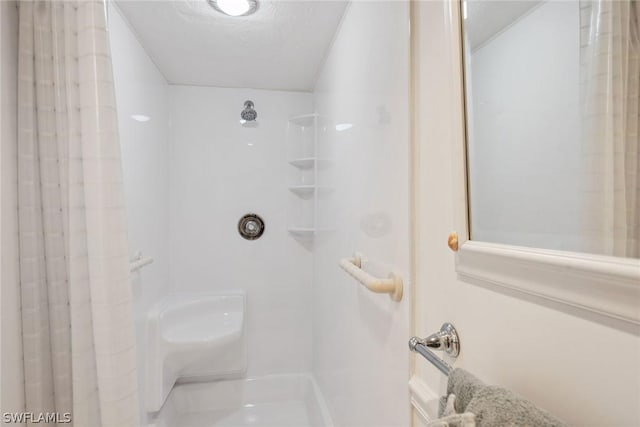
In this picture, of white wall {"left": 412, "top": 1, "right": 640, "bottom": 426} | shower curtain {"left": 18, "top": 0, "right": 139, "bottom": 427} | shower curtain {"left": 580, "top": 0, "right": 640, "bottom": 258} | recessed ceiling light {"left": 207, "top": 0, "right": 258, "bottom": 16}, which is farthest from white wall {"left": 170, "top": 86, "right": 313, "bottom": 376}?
Result: shower curtain {"left": 580, "top": 0, "right": 640, "bottom": 258}

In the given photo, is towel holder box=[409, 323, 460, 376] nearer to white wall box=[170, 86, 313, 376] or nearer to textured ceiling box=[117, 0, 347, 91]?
textured ceiling box=[117, 0, 347, 91]

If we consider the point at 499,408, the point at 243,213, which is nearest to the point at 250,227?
the point at 243,213

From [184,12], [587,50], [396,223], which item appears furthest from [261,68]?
[587,50]

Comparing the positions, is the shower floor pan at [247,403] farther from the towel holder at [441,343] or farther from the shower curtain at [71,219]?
the towel holder at [441,343]

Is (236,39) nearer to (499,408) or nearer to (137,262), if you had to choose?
(137,262)

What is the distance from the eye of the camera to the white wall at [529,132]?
43 centimetres

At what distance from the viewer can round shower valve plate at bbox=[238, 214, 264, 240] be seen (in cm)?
246

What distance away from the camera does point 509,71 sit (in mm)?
539

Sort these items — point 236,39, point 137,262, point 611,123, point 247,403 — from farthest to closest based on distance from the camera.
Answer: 1. point 247,403
2. point 236,39
3. point 137,262
4. point 611,123

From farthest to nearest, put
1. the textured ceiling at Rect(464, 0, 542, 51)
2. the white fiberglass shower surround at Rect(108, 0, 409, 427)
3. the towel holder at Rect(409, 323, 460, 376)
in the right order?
the white fiberglass shower surround at Rect(108, 0, 409, 427) < the towel holder at Rect(409, 323, 460, 376) < the textured ceiling at Rect(464, 0, 542, 51)

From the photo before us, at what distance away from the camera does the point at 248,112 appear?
241 centimetres

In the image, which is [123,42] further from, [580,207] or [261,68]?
[580,207]

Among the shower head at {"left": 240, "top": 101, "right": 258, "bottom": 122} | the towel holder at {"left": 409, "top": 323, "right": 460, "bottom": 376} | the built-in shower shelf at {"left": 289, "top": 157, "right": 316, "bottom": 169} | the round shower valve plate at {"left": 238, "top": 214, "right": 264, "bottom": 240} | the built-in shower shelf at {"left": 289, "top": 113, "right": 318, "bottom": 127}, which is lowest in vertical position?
the towel holder at {"left": 409, "top": 323, "right": 460, "bottom": 376}

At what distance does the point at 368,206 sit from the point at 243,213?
1471 mm
